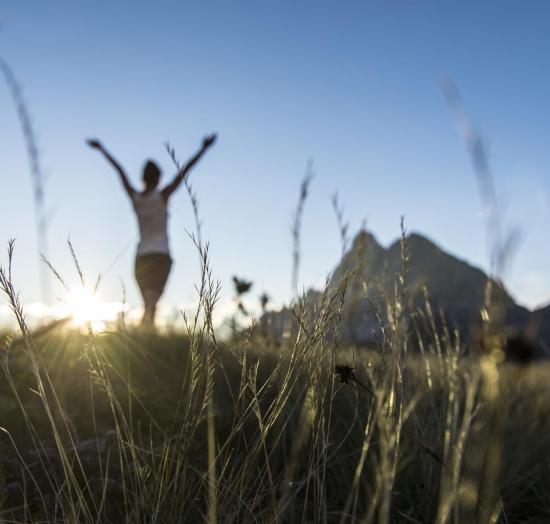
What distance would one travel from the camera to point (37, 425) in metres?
2.47

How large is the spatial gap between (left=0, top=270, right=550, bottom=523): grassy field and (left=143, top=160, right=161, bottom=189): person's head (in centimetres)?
→ 356

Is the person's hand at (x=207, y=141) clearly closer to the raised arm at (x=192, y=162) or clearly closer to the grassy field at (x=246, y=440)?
the raised arm at (x=192, y=162)

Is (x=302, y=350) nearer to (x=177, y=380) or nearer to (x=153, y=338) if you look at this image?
(x=177, y=380)

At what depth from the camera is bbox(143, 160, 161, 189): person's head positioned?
6.79 meters

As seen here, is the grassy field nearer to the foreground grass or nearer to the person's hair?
the foreground grass

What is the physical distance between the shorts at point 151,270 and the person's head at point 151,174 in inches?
34.0

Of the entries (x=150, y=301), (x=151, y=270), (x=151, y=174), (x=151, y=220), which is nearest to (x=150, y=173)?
(x=151, y=174)

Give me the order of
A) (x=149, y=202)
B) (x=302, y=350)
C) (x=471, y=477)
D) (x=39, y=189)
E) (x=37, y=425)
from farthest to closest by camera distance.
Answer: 1. (x=149, y=202)
2. (x=37, y=425)
3. (x=39, y=189)
4. (x=471, y=477)
5. (x=302, y=350)

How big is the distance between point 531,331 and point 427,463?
4.17 feet

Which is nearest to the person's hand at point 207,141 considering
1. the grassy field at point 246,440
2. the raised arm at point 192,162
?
the raised arm at point 192,162

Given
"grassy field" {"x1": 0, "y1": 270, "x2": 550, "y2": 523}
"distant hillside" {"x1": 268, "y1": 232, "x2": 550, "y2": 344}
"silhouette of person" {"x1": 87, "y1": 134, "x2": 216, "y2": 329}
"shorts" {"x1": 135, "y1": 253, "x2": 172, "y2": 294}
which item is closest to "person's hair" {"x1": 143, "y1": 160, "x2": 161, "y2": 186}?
"silhouette of person" {"x1": 87, "y1": 134, "x2": 216, "y2": 329}

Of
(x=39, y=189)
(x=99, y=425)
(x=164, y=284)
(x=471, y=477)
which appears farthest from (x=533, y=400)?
(x=164, y=284)

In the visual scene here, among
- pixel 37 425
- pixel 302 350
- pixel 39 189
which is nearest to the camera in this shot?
pixel 302 350

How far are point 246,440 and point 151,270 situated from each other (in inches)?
173
